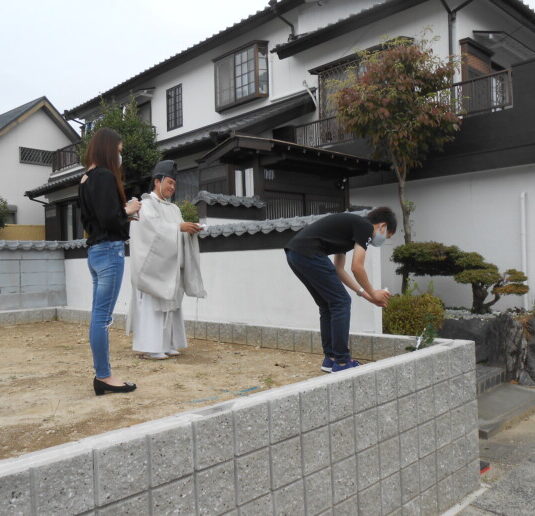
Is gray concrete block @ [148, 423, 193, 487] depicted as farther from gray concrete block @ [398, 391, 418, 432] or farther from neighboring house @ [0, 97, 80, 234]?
neighboring house @ [0, 97, 80, 234]

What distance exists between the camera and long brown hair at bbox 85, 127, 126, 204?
11.4ft

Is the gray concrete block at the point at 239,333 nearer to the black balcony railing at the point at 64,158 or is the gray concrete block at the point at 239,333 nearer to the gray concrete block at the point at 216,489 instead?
the gray concrete block at the point at 216,489

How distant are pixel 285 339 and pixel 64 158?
19.6 metres

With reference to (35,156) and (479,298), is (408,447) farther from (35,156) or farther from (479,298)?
(35,156)

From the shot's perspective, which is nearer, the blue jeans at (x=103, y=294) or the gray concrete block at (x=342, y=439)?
the gray concrete block at (x=342, y=439)

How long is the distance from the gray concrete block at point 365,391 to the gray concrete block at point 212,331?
3.24 metres

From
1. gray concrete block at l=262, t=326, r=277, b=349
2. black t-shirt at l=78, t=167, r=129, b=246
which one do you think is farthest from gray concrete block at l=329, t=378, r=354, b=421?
gray concrete block at l=262, t=326, r=277, b=349

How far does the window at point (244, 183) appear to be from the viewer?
11.2 meters

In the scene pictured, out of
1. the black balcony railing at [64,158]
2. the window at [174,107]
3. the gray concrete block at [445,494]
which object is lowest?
the gray concrete block at [445,494]

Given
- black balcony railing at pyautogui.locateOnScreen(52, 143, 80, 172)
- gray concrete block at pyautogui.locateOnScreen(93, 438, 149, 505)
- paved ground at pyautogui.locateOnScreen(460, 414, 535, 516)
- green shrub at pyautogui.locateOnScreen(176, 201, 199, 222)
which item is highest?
black balcony railing at pyautogui.locateOnScreen(52, 143, 80, 172)

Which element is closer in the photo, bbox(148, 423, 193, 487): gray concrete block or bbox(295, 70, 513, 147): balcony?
bbox(148, 423, 193, 487): gray concrete block

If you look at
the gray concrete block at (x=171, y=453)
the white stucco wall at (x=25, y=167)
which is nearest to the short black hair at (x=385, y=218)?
the gray concrete block at (x=171, y=453)

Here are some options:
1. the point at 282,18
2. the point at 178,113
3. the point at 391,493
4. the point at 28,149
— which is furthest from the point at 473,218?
the point at 28,149

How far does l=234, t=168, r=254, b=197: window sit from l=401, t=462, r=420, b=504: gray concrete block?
8.60m
